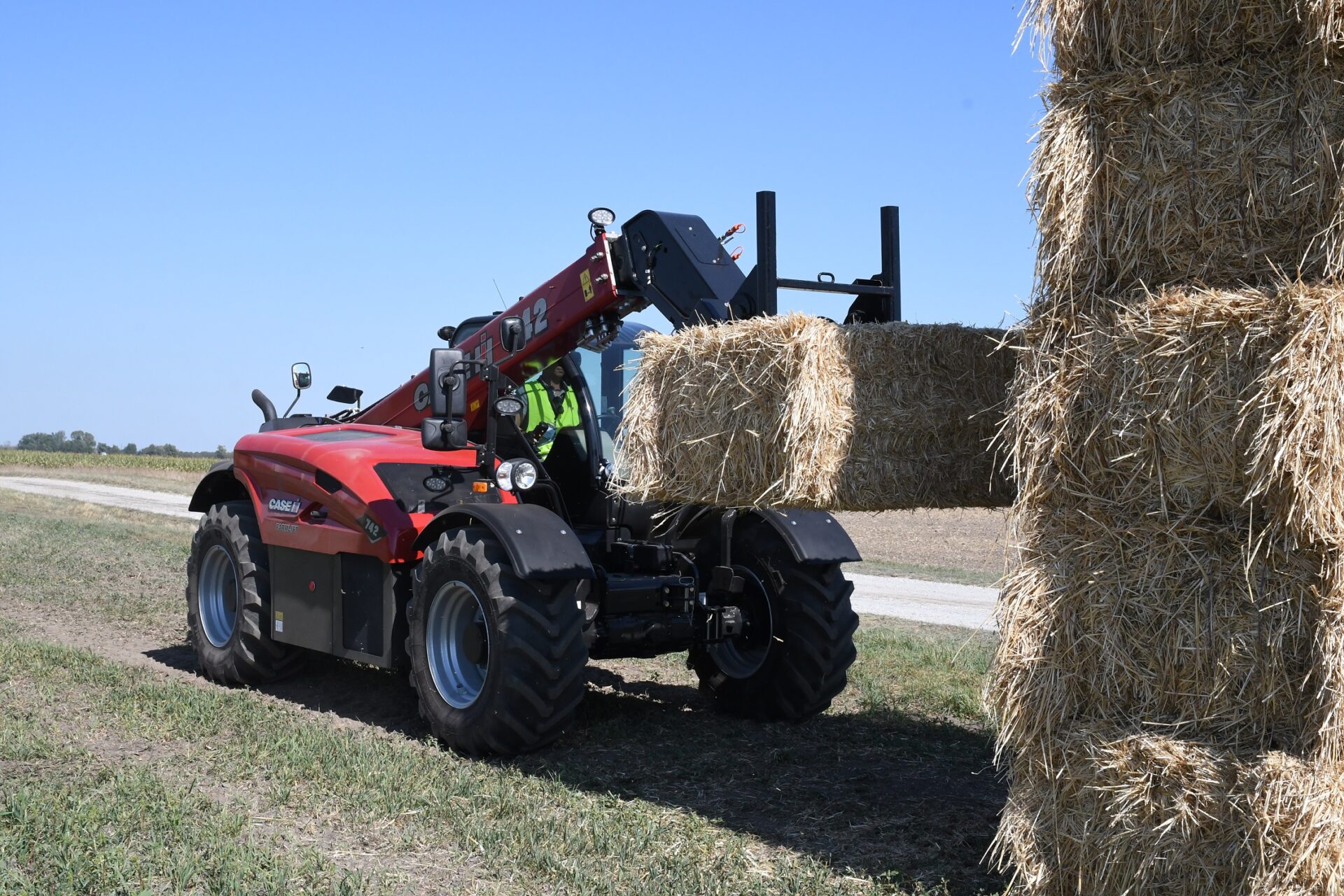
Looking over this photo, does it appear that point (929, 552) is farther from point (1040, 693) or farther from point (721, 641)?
point (1040, 693)

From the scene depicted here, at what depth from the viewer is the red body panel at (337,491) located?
7.21 metres

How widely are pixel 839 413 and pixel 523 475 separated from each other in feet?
7.81

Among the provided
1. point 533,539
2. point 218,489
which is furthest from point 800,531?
point 218,489

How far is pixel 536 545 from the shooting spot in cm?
632

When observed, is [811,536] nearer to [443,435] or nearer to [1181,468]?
[443,435]

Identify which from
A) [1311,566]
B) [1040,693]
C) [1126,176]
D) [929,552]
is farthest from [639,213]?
[929,552]

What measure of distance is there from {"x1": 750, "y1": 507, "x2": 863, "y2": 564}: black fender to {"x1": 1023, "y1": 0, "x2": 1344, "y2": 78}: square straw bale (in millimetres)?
3403

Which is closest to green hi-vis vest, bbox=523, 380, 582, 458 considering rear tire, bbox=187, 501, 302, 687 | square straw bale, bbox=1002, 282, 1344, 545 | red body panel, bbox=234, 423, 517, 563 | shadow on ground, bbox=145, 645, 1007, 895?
red body panel, bbox=234, 423, 517, 563

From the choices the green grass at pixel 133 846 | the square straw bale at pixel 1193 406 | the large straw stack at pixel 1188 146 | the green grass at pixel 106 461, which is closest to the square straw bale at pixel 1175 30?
the large straw stack at pixel 1188 146

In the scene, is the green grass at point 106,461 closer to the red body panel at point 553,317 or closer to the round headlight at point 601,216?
the red body panel at point 553,317

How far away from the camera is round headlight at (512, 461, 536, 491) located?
700cm

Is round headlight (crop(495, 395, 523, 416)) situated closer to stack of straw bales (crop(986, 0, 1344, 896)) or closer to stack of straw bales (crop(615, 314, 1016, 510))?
stack of straw bales (crop(615, 314, 1016, 510))

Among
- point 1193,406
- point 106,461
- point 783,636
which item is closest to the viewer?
point 1193,406

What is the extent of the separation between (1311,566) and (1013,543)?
3.00 feet
